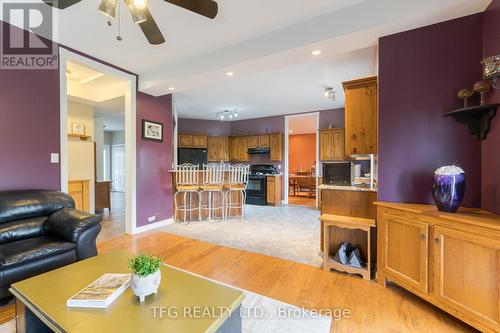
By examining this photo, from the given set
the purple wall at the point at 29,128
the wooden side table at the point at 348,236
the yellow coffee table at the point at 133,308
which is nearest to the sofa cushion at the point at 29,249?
the yellow coffee table at the point at 133,308

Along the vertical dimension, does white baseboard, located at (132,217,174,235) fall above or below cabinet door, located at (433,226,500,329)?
below

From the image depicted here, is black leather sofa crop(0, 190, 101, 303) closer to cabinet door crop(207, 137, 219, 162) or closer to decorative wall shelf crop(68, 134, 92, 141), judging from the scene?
decorative wall shelf crop(68, 134, 92, 141)

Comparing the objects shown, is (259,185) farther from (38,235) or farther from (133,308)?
(133,308)

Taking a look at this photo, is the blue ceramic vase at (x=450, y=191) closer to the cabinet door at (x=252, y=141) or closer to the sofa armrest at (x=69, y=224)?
the sofa armrest at (x=69, y=224)

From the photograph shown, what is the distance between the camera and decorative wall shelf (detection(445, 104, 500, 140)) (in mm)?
1815

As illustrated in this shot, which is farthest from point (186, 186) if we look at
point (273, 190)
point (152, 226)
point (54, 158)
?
point (273, 190)

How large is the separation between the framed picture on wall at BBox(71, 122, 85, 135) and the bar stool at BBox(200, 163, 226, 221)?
2.83 metres

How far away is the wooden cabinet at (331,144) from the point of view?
605 cm

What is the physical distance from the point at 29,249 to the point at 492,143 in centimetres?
391

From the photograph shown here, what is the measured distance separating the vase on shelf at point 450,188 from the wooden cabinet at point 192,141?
641cm

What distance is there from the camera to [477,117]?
77.4 inches

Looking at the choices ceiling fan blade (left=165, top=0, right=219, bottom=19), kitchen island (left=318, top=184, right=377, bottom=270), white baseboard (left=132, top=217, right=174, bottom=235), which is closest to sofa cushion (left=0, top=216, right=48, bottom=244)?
white baseboard (left=132, top=217, right=174, bottom=235)

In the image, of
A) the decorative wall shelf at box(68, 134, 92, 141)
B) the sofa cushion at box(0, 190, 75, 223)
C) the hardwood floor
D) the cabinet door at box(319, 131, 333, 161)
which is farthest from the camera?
the cabinet door at box(319, 131, 333, 161)

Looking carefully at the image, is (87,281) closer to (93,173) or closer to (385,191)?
(385,191)
